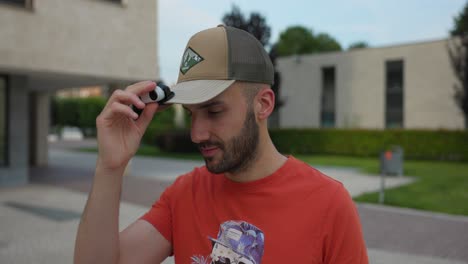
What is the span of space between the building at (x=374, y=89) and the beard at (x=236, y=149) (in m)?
22.1

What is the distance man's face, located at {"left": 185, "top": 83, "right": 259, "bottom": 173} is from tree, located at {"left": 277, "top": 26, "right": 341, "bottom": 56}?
57.5 m

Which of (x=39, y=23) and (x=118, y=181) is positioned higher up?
(x=39, y=23)

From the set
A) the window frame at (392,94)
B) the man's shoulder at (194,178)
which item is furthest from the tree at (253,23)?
the man's shoulder at (194,178)

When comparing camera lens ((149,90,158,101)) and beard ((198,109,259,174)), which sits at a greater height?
camera lens ((149,90,158,101))

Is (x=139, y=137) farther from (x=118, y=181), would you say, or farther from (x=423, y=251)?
(x=423, y=251)

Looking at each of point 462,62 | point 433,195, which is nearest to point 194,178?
point 433,195

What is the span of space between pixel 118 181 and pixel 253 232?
470 mm

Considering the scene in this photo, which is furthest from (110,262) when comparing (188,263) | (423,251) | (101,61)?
(101,61)

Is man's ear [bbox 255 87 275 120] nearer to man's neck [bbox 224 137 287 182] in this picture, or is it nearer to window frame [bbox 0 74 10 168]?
man's neck [bbox 224 137 287 182]

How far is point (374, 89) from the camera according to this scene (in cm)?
2558

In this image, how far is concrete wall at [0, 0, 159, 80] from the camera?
9492mm

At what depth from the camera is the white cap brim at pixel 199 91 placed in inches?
52.3

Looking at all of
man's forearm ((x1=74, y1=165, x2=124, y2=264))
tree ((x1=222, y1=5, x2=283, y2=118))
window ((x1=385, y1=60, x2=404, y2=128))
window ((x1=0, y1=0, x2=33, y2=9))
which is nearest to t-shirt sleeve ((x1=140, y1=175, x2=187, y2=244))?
man's forearm ((x1=74, y1=165, x2=124, y2=264))

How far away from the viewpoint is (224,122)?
1.40 metres
